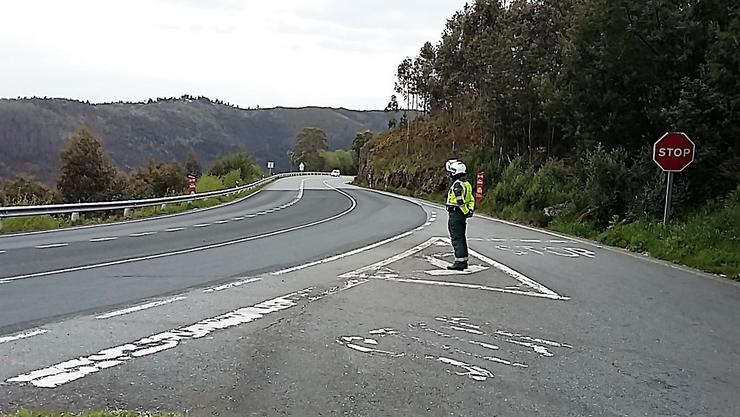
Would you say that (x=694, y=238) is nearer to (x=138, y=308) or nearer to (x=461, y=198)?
(x=461, y=198)

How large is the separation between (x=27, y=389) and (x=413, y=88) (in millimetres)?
71593

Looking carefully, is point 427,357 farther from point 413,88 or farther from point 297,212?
point 413,88

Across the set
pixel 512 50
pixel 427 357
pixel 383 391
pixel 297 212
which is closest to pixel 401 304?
pixel 427 357

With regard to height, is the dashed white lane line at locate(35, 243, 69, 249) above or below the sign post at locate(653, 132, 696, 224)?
below

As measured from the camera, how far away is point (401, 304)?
30.9ft

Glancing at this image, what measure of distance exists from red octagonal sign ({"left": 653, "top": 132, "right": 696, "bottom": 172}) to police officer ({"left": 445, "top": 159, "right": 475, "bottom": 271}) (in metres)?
7.46

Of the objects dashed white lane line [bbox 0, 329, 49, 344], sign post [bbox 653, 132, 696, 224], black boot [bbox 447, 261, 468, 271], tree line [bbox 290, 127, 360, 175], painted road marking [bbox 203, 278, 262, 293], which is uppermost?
sign post [bbox 653, 132, 696, 224]

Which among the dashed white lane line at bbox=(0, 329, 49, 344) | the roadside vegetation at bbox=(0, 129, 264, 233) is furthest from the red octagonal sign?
the roadside vegetation at bbox=(0, 129, 264, 233)

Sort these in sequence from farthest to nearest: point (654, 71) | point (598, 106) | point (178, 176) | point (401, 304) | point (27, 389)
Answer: point (178, 176)
point (598, 106)
point (654, 71)
point (401, 304)
point (27, 389)

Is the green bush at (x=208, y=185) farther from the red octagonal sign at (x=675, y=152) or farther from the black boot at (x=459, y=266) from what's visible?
the black boot at (x=459, y=266)

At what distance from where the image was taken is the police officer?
494 inches

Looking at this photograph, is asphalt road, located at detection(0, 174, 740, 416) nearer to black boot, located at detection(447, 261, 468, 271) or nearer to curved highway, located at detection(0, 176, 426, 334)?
curved highway, located at detection(0, 176, 426, 334)

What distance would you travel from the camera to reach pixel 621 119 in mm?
24828

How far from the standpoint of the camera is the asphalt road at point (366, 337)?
543cm
